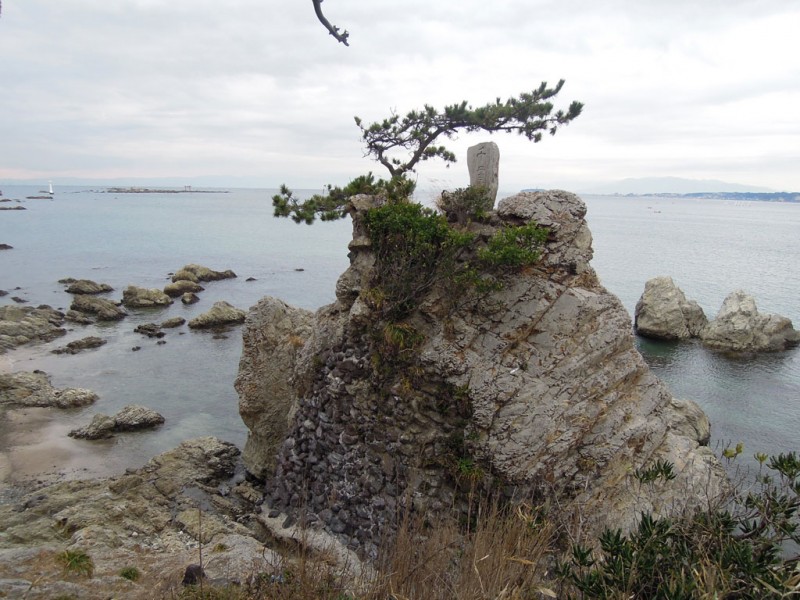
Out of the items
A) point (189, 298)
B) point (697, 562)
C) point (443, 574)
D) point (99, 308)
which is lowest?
point (99, 308)

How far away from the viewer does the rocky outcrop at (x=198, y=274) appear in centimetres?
5312

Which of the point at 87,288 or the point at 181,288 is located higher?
the point at 181,288

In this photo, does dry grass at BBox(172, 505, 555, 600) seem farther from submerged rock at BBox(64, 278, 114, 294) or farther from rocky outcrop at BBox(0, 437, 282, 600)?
submerged rock at BBox(64, 278, 114, 294)

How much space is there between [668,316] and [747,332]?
444 centimetres

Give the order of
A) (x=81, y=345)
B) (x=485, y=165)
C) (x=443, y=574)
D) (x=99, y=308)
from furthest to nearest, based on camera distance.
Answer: (x=99, y=308), (x=81, y=345), (x=485, y=165), (x=443, y=574)

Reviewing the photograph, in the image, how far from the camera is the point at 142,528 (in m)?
14.3

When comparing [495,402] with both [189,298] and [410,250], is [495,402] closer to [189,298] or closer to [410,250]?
[410,250]

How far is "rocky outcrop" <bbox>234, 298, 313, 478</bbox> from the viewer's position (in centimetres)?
1781

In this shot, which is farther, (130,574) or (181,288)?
(181,288)

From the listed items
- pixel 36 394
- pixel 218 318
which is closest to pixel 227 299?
pixel 218 318

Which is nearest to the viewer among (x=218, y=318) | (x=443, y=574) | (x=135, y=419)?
(x=443, y=574)

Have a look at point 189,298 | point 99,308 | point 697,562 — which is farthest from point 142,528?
point 189,298

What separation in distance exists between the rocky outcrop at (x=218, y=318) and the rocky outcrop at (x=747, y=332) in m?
31.1

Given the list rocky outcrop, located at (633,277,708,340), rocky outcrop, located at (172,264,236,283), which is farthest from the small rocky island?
rocky outcrop, located at (172,264,236,283)
